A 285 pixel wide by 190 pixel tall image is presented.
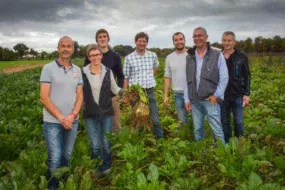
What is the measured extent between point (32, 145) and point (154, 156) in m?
2.03

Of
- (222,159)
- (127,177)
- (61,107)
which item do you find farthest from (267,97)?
(61,107)

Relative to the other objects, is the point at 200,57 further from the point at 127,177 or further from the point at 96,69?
the point at 127,177

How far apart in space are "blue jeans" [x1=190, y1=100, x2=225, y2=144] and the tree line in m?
19.4

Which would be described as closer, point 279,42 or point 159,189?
point 159,189

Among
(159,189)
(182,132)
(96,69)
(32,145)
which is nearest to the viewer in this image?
(159,189)

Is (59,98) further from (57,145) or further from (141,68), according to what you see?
(141,68)

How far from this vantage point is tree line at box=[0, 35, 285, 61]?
48.8m

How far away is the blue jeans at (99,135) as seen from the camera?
3.76 m

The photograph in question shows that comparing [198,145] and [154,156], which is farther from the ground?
[198,145]

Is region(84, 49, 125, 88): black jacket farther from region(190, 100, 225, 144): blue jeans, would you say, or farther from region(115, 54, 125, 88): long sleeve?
region(190, 100, 225, 144): blue jeans

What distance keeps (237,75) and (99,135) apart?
235cm

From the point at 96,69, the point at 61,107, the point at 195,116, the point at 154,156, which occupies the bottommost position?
the point at 154,156

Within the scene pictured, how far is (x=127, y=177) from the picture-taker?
11.7ft

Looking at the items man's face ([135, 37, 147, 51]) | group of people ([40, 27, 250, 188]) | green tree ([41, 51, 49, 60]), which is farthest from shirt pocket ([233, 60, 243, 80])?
green tree ([41, 51, 49, 60])
